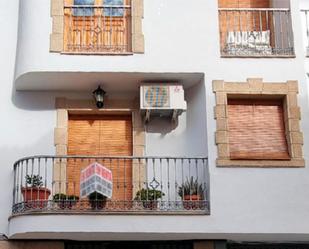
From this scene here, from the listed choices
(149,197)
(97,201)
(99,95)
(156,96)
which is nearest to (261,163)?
(149,197)

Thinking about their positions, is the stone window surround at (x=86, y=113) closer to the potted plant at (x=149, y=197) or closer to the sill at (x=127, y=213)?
the potted plant at (x=149, y=197)

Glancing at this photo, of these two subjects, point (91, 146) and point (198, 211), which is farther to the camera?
point (91, 146)

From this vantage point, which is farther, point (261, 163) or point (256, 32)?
point (256, 32)

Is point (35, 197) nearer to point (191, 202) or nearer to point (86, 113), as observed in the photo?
point (86, 113)

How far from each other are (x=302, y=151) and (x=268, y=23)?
2718 mm

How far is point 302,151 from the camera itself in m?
10.6

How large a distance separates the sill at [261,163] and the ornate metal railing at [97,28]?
2.49 meters

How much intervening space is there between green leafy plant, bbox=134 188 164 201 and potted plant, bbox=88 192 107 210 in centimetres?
57

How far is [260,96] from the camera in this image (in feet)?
36.0

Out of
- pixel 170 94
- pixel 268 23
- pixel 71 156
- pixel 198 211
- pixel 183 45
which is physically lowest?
pixel 198 211

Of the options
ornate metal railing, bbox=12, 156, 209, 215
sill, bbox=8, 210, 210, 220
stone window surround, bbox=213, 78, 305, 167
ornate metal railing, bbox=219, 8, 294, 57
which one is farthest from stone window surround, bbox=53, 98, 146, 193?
ornate metal railing, bbox=219, 8, 294, 57

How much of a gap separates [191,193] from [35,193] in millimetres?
2467

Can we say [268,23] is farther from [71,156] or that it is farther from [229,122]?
[71,156]

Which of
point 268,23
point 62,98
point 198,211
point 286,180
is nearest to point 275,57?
point 268,23
